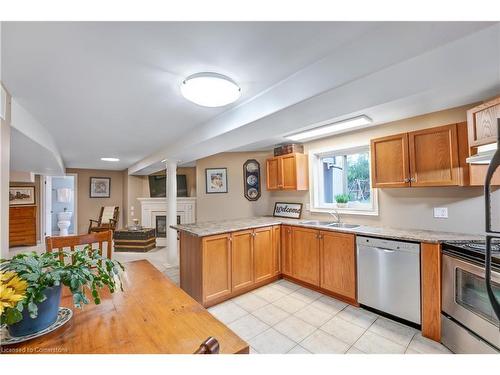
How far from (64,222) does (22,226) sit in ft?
5.25

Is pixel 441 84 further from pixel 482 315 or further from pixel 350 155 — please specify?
pixel 350 155

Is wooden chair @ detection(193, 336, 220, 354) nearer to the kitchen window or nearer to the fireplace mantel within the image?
the kitchen window

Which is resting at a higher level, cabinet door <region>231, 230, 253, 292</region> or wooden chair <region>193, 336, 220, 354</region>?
wooden chair <region>193, 336, 220, 354</region>

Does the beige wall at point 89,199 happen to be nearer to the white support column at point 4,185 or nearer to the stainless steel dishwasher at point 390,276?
the white support column at point 4,185

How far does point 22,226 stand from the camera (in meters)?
5.66

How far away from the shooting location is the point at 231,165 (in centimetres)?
428

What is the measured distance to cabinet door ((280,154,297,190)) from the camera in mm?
3466

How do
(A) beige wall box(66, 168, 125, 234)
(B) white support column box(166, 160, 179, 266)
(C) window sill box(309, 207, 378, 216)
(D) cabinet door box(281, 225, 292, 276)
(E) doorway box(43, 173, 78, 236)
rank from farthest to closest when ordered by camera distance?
(E) doorway box(43, 173, 78, 236)
(A) beige wall box(66, 168, 125, 234)
(B) white support column box(166, 160, 179, 266)
(D) cabinet door box(281, 225, 292, 276)
(C) window sill box(309, 207, 378, 216)

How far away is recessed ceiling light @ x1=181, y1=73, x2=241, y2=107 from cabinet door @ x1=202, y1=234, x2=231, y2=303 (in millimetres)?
1505

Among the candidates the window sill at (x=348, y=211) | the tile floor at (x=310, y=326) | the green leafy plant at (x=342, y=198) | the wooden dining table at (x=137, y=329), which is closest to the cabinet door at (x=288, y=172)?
the window sill at (x=348, y=211)

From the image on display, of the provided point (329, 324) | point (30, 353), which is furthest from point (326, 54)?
point (329, 324)

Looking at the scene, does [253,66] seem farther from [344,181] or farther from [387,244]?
[344,181]

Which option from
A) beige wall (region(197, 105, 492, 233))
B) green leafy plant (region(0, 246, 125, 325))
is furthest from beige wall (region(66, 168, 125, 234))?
green leafy plant (region(0, 246, 125, 325))
